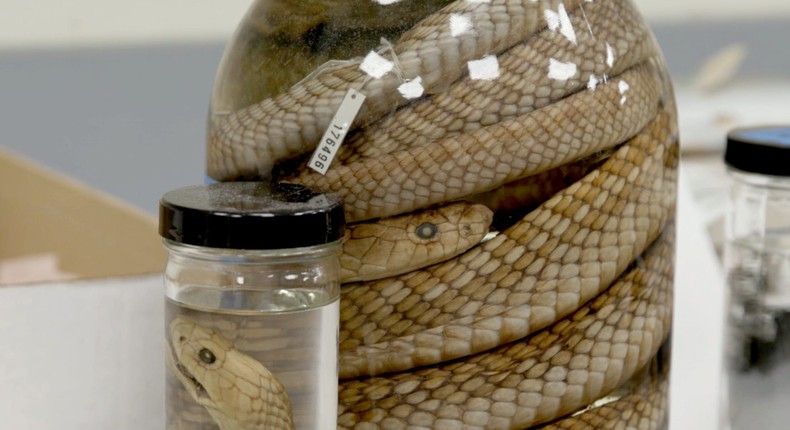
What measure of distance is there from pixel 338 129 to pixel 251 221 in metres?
0.05

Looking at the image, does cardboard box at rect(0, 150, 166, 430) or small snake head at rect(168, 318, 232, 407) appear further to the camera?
cardboard box at rect(0, 150, 166, 430)

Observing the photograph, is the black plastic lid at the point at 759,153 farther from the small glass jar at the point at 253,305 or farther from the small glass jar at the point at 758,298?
the small glass jar at the point at 253,305

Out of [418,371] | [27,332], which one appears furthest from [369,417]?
[27,332]

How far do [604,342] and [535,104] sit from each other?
8cm

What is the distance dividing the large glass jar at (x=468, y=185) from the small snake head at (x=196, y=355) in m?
0.04

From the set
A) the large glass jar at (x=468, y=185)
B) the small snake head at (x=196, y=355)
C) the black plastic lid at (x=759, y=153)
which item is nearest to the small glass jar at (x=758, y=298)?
the black plastic lid at (x=759, y=153)

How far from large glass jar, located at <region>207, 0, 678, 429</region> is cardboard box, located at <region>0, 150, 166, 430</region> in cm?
11

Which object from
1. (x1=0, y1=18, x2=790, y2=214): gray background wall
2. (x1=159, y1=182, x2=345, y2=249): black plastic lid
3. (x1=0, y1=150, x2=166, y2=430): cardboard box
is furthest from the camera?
(x1=0, y1=18, x2=790, y2=214): gray background wall

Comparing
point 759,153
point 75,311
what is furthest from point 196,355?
point 759,153

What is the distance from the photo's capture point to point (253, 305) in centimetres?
26

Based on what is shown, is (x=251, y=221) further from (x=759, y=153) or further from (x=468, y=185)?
(x=759, y=153)

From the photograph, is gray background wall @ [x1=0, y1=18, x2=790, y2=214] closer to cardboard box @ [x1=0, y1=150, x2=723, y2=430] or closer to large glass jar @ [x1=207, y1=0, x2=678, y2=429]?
cardboard box @ [x1=0, y1=150, x2=723, y2=430]

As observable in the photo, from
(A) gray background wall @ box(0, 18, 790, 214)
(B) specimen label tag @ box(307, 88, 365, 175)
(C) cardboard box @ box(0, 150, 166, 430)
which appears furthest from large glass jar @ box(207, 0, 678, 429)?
(A) gray background wall @ box(0, 18, 790, 214)

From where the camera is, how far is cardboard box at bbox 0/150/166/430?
37 centimetres
